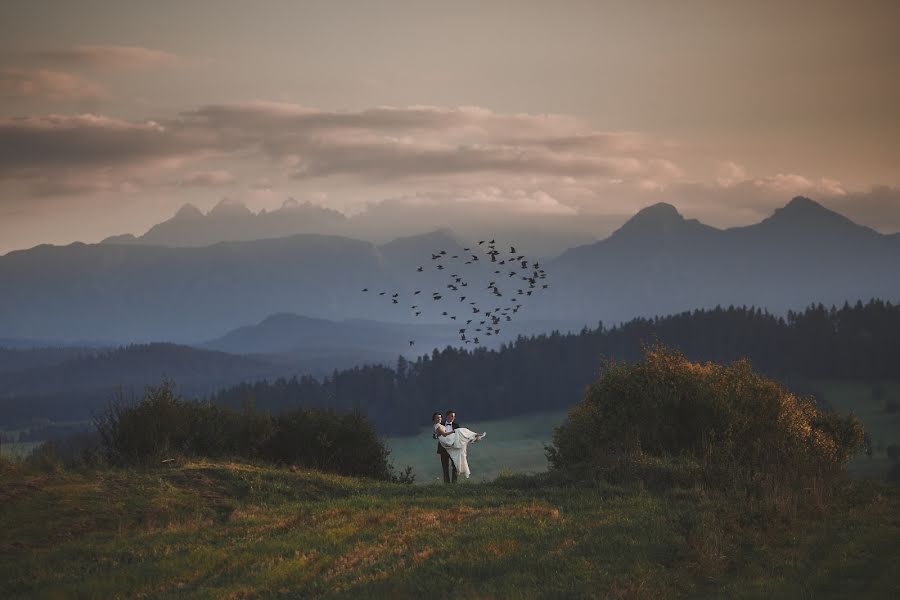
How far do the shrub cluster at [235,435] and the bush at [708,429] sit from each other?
39.8 ft

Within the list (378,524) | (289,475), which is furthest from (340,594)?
(289,475)

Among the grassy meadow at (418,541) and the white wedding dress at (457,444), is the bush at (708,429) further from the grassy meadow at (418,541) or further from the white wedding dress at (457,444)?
the white wedding dress at (457,444)

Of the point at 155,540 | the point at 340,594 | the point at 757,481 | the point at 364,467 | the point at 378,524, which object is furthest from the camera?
the point at 364,467

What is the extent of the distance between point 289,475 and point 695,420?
18574 mm

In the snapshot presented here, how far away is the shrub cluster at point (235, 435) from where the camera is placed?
1377 inches

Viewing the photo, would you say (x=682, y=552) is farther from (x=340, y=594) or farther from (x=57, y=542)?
(x=57, y=542)

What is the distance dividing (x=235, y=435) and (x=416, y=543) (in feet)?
75.6

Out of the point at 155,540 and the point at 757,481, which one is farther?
the point at 757,481

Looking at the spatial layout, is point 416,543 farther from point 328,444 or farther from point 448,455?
point 328,444

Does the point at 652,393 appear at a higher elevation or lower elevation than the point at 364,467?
higher

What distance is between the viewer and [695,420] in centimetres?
3903

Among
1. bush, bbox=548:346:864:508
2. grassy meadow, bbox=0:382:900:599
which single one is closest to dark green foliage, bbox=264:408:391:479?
bush, bbox=548:346:864:508

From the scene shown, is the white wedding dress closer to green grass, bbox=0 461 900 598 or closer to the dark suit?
the dark suit

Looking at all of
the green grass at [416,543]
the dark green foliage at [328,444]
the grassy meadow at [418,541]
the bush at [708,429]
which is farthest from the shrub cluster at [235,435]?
the bush at [708,429]
